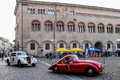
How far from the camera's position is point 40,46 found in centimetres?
3300

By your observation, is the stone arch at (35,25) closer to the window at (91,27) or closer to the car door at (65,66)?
the window at (91,27)

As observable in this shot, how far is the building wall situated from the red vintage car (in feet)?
74.6

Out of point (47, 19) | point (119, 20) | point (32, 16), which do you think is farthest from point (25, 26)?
point (119, 20)

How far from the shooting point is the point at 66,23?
35.1 m

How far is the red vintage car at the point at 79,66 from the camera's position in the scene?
30.1 feet

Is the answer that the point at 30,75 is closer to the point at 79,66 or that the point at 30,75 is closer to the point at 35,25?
the point at 79,66

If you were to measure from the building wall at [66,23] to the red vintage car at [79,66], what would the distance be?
2275cm

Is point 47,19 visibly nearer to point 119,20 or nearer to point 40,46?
point 40,46

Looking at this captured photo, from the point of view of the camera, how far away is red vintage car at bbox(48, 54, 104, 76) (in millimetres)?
9172

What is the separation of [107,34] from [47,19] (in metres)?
16.7

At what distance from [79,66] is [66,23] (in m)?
26.2

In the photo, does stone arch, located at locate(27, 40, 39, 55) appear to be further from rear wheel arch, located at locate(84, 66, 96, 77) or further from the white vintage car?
rear wheel arch, located at locate(84, 66, 96, 77)

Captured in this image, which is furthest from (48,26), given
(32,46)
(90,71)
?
(90,71)

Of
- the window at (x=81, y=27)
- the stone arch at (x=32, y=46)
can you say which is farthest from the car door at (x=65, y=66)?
the window at (x=81, y=27)
